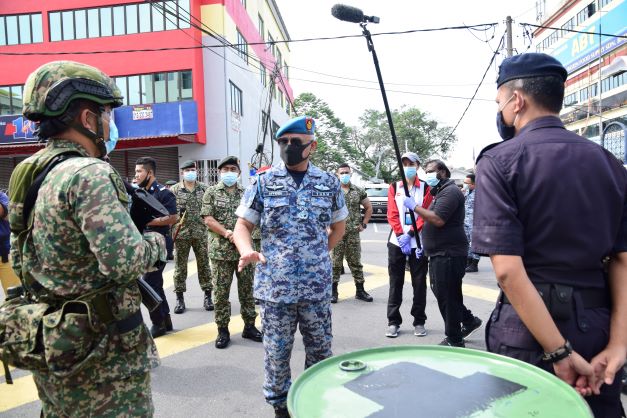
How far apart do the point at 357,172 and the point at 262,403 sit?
185 feet

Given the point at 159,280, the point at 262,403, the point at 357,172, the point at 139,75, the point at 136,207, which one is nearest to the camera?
the point at 136,207

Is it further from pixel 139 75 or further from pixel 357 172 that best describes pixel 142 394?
pixel 357 172

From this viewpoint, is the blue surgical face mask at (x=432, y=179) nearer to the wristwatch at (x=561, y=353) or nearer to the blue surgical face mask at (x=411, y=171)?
the blue surgical face mask at (x=411, y=171)

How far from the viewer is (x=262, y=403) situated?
3.41 meters

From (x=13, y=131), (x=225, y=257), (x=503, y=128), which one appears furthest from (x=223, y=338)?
(x=13, y=131)

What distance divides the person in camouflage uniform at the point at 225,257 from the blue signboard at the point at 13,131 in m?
19.2

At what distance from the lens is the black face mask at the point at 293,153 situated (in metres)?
2.94

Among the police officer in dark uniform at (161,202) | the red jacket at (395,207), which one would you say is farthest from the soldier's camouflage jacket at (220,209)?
the red jacket at (395,207)

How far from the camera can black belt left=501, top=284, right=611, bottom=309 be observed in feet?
5.29

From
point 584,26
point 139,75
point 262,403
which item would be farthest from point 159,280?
point 584,26

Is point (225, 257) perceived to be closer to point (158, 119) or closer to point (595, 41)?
point (158, 119)

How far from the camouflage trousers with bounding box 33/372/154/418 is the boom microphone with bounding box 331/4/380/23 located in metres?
2.95

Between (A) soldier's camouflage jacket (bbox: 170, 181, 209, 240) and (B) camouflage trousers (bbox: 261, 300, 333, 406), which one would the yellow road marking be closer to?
(A) soldier's camouflage jacket (bbox: 170, 181, 209, 240)

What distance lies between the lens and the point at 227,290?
4.76 metres
